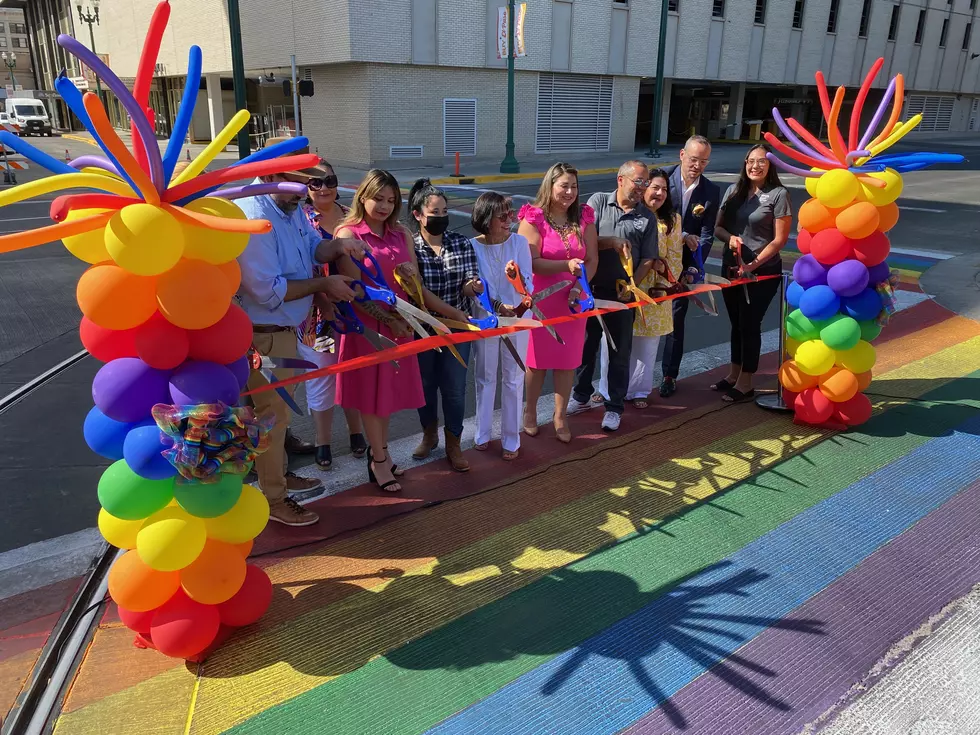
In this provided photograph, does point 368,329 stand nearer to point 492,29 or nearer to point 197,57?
point 197,57

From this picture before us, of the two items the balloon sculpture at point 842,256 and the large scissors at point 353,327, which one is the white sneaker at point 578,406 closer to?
the balloon sculpture at point 842,256

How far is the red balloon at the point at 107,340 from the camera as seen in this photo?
2.60 m

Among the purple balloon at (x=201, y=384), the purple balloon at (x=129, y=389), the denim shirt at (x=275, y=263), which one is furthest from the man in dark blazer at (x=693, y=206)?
the purple balloon at (x=129, y=389)

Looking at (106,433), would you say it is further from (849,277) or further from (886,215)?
(886,215)

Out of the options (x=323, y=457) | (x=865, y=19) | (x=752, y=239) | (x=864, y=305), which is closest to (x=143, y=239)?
(x=323, y=457)

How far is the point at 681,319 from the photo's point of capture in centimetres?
573

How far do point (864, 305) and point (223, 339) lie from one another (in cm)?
421

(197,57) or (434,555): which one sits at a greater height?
(197,57)

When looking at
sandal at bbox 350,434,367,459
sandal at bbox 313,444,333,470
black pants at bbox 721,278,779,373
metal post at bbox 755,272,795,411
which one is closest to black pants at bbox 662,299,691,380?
black pants at bbox 721,278,779,373

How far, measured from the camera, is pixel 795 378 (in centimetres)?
514

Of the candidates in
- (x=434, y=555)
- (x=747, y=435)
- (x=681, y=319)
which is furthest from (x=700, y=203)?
(x=434, y=555)

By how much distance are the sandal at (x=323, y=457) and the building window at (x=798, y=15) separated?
36273mm

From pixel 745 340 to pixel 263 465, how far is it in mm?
3787

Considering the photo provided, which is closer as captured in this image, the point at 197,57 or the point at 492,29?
the point at 197,57
